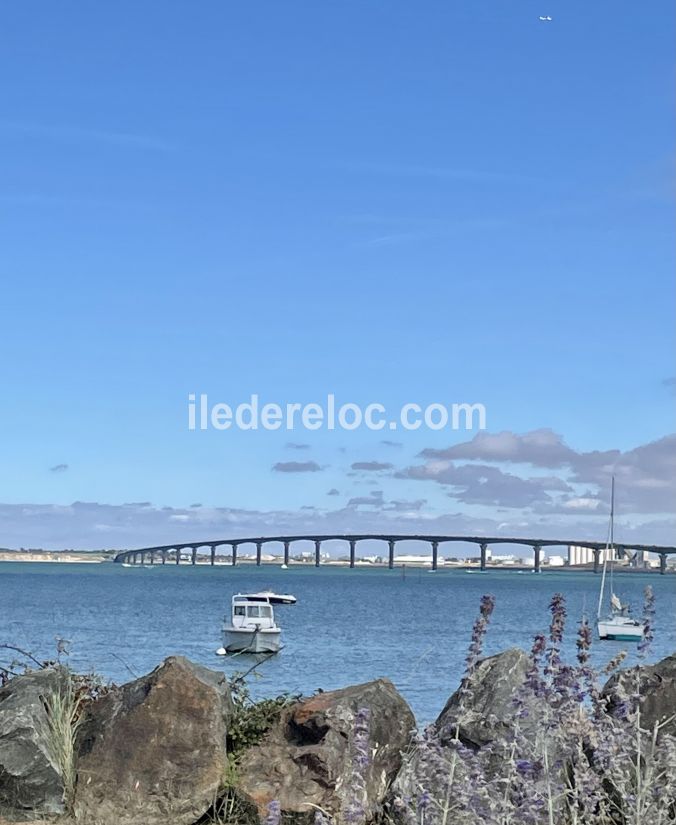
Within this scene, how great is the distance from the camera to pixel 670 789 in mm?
5898

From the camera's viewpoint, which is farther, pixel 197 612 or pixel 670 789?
pixel 197 612

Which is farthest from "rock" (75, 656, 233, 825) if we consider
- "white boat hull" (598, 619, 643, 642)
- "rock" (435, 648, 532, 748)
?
"white boat hull" (598, 619, 643, 642)

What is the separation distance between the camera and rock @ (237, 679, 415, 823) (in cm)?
972

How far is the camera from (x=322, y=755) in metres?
9.93

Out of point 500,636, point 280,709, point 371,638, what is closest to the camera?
point 280,709

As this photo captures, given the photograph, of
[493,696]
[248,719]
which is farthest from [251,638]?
[493,696]

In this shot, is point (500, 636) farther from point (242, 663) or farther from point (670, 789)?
point (670, 789)

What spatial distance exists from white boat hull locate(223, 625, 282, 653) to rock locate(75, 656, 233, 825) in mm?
44238

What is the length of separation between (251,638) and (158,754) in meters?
45.8

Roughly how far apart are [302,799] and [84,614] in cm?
8183

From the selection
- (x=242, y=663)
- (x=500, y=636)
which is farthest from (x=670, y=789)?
(x=500, y=636)

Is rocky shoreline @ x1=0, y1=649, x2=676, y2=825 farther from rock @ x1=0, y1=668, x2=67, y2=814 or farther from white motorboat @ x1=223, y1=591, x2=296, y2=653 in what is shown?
white motorboat @ x1=223, y1=591, x2=296, y2=653

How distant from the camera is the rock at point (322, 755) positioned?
972cm

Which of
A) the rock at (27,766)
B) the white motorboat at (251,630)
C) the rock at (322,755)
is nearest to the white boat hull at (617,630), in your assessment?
the white motorboat at (251,630)
